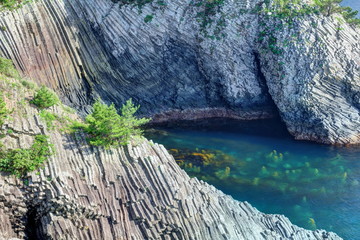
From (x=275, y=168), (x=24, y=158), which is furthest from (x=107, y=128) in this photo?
(x=275, y=168)

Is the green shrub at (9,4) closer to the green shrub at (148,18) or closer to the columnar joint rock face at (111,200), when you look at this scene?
the green shrub at (148,18)

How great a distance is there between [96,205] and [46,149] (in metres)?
2.88

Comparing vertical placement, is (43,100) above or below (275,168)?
above

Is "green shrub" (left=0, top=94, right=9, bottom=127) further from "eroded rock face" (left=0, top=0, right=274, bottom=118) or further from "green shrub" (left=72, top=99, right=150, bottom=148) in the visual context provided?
"eroded rock face" (left=0, top=0, right=274, bottom=118)

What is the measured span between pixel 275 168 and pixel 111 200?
12.0m

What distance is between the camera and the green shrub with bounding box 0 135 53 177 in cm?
1170

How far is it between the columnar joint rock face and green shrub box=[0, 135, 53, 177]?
0.93 ft

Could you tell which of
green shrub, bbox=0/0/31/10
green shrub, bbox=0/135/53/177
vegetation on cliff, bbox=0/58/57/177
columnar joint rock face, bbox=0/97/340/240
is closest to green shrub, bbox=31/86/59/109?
vegetation on cliff, bbox=0/58/57/177

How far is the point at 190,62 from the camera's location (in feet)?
89.0

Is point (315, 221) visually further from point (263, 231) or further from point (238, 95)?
point (238, 95)

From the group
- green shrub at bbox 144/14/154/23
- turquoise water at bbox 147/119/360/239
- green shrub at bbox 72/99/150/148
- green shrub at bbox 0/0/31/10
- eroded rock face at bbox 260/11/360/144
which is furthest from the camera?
green shrub at bbox 144/14/154/23

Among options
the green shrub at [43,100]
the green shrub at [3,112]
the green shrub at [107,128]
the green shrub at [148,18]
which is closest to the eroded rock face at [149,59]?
the green shrub at [148,18]

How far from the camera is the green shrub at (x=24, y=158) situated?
11.7 m

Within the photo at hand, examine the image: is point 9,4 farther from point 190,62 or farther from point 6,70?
point 190,62
